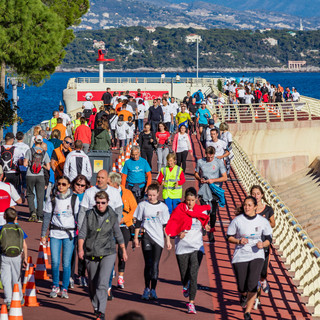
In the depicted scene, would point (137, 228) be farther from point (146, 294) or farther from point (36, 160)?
point (36, 160)

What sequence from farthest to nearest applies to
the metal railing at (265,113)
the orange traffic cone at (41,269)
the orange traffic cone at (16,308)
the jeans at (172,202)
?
Result: 1. the metal railing at (265,113)
2. the jeans at (172,202)
3. the orange traffic cone at (41,269)
4. the orange traffic cone at (16,308)

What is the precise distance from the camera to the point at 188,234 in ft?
29.2

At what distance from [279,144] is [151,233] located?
25.3 metres

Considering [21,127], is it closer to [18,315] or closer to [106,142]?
[106,142]

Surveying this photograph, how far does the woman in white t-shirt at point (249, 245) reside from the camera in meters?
8.38

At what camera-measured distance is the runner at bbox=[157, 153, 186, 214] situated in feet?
38.4

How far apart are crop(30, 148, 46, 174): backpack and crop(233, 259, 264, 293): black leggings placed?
19.1 ft

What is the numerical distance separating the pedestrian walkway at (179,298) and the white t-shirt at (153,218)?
0.84 metres

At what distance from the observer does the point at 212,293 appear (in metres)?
9.62

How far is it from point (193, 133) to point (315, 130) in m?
7.06

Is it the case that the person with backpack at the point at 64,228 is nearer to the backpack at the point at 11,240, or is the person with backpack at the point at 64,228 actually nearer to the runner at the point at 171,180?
the backpack at the point at 11,240

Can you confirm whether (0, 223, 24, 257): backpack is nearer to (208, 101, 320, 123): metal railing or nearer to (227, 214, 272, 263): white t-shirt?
(227, 214, 272, 263): white t-shirt

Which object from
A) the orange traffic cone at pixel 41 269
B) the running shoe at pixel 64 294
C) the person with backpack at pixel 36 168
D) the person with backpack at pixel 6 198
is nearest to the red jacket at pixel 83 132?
the person with backpack at pixel 36 168

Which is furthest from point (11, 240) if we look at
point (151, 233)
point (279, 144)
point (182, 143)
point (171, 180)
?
point (279, 144)
